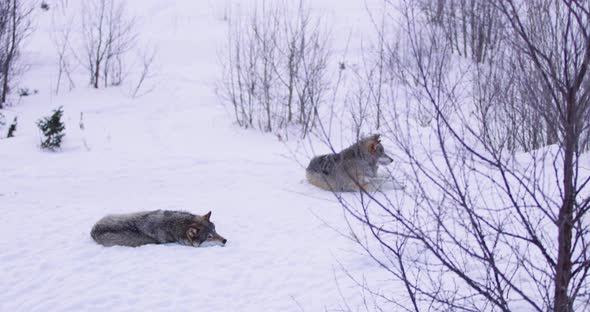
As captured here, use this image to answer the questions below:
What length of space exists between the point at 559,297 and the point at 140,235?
530cm

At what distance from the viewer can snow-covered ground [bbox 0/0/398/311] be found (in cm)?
584

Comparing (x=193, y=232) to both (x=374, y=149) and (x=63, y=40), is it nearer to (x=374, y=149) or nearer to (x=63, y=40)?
(x=374, y=149)

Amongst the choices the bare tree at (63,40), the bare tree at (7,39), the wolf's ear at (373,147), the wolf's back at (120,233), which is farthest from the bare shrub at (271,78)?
the wolf's back at (120,233)

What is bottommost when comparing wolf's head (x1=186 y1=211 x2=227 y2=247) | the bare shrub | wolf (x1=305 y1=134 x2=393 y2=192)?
wolf's head (x1=186 y1=211 x2=227 y2=247)

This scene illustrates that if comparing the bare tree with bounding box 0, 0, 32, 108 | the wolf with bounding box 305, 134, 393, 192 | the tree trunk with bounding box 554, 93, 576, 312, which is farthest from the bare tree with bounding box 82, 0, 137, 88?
the tree trunk with bounding box 554, 93, 576, 312

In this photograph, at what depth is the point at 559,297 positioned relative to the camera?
10.8 ft

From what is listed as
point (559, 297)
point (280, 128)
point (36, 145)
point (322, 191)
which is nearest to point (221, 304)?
point (559, 297)

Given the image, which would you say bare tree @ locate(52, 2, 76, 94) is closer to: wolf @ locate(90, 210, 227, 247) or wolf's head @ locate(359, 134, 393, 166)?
wolf's head @ locate(359, 134, 393, 166)

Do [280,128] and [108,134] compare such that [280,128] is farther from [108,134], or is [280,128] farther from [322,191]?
[322,191]

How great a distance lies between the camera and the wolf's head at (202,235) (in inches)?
286

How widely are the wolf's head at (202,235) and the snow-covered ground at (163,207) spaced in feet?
0.58

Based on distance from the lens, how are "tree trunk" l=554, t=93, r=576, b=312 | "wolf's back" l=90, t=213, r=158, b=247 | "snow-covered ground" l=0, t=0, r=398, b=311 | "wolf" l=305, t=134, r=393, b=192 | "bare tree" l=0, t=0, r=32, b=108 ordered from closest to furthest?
1. "tree trunk" l=554, t=93, r=576, b=312
2. "snow-covered ground" l=0, t=0, r=398, b=311
3. "wolf's back" l=90, t=213, r=158, b=247
4. "wolf" l=305, t=134, r=393, b=192
5. "bare tree" l=0, t=0, r=32, b=108

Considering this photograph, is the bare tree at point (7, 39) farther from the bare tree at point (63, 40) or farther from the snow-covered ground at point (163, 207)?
the bare tree at point (63, 40)

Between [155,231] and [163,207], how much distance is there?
176 centimetres
